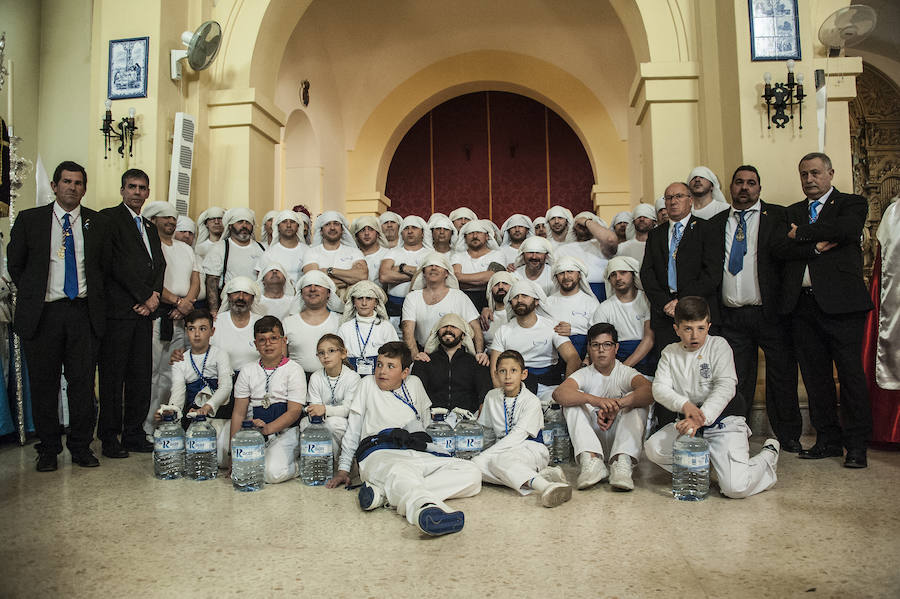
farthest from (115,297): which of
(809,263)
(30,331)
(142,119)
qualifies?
(809,263)

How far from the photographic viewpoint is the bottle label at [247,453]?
12.3 ft

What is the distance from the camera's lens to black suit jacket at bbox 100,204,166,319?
14.9 ft

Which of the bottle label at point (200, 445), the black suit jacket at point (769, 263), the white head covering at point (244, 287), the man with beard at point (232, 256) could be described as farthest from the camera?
the man with beard at point (232, 256)

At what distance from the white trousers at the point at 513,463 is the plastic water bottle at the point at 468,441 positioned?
0.13 metres

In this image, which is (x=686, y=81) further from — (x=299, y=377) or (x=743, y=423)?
(x=299, y=377)

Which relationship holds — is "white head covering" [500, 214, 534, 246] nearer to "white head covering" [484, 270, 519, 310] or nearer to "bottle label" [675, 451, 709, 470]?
"white head covering" [484, 270, 519, 310]

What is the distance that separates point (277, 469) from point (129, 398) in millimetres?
1336

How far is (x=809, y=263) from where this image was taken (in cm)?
422

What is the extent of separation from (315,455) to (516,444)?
3.54 feet

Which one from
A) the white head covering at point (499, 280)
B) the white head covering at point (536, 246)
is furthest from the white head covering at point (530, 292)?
the white head covering at point (536, 246)

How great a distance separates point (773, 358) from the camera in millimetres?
4426

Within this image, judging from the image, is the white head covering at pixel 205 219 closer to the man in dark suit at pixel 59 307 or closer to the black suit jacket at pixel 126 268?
the black suit jacket at pixel 126 268

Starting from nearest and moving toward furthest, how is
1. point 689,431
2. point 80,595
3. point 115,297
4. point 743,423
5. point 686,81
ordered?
point 80,595
point 689,431
point 743,423
point 115,297
point 686,81

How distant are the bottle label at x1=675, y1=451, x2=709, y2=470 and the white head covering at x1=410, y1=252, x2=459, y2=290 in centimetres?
233
